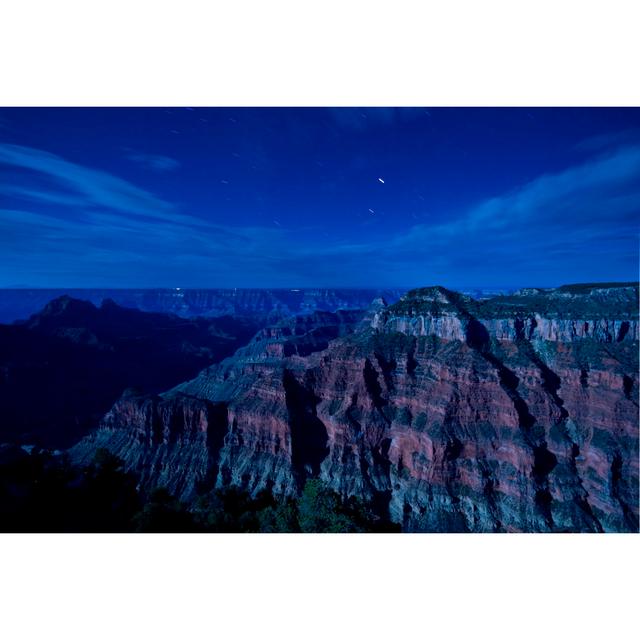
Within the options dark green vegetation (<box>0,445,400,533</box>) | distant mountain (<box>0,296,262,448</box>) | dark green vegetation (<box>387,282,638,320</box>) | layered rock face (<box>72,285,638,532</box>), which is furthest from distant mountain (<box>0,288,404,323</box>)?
dark green vegetation (<box>0,445,400,533</box>)

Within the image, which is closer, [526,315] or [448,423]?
[448,423]

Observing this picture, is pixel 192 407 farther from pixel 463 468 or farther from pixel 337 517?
pixel 337 517

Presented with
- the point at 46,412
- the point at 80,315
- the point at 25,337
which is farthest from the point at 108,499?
the point at 80,315

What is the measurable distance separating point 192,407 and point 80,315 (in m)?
63.0

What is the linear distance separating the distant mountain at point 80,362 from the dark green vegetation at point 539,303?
34.1 meters

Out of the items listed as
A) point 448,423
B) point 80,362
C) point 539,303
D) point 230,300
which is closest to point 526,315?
point 539,303

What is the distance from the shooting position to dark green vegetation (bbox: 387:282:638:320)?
23.6 meters

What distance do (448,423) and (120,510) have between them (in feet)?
66.3

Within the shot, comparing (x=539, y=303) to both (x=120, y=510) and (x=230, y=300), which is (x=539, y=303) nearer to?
(x=120, y=510)

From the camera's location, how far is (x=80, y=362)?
52375mm

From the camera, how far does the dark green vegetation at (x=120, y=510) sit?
8.22 m

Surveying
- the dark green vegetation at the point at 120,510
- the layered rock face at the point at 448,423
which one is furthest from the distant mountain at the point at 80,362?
the dark green vegetation at the point at 120,510

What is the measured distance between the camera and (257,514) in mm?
10086

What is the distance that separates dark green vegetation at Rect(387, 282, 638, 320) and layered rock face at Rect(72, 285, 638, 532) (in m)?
0.11
